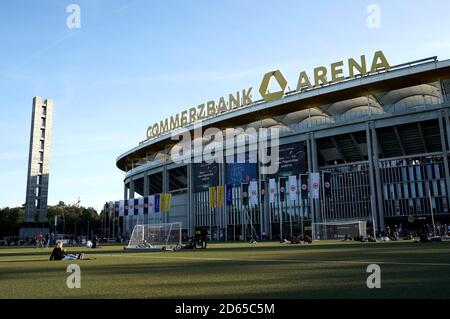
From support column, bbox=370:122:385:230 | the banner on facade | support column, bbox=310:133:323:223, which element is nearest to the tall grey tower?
support column, bbox=310:133:323:223

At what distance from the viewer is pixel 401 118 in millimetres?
57406

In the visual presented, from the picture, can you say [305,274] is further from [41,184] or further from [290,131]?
[41,184]

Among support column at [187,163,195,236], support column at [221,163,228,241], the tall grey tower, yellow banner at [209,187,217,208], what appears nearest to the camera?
yellow banner at [209,187,217,208]

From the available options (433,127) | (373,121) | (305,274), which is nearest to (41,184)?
(373,121)

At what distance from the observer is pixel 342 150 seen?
66875 mm

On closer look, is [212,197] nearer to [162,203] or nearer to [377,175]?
[162,203]

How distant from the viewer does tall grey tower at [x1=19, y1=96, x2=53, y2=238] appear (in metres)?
90.7

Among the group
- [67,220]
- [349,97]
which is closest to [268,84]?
[349,97]

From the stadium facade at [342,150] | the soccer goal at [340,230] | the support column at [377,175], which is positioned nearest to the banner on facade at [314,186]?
the stadium facade at [342,150]

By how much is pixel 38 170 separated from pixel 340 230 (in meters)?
71.6

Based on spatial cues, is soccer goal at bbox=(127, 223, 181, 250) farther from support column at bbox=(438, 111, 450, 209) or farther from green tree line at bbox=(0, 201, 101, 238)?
green tree line at bbox=(0, 201, 101, 238)

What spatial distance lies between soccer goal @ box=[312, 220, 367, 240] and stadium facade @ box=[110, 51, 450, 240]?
573cm

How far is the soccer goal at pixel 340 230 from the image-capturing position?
49.5 metres

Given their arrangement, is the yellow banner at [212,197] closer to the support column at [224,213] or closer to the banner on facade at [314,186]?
the support column at [224,213]
